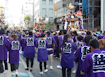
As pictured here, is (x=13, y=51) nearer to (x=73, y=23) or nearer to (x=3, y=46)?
(x=3, y=46)

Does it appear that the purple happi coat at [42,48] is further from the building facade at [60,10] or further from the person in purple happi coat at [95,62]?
the building facade at [60,10]

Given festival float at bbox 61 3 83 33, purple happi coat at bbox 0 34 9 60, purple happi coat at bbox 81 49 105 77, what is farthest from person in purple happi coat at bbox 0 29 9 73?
festival float at bbox 61 3 83 33

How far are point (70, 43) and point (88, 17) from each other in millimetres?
27525

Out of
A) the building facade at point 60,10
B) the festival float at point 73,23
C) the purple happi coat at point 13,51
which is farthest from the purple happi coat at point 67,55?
the building facade at point 60,10

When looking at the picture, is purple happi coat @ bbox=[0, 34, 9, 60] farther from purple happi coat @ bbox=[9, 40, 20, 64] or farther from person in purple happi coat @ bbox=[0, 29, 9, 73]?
purple happi coat @ bbox=[9, 40, 20, 64]

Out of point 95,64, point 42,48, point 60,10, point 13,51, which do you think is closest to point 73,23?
point 42,48

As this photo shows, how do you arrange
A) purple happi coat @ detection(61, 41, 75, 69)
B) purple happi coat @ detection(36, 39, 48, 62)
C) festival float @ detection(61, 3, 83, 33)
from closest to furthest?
purple happi coat @ detection(61, 41, 75, 69), purple happi coat @ detection(36, 39, 48, 62), festival float @ detection(61, 3, 83, 33)

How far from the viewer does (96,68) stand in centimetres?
383

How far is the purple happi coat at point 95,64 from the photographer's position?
12.4ft

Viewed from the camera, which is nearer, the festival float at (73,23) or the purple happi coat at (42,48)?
the purple happi coat at (42,48)

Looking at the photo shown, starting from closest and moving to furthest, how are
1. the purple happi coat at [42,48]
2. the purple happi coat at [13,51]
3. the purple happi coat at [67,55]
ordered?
the purple happi coat at [67,55] < the purple happi coat at [13,51] < the purple happi coat at [42,48]

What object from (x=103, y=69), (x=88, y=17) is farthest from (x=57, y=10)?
(x=103, y=69)

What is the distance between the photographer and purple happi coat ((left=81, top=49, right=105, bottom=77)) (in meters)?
3.77

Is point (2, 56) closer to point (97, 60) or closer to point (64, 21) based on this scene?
point (97, 60)
